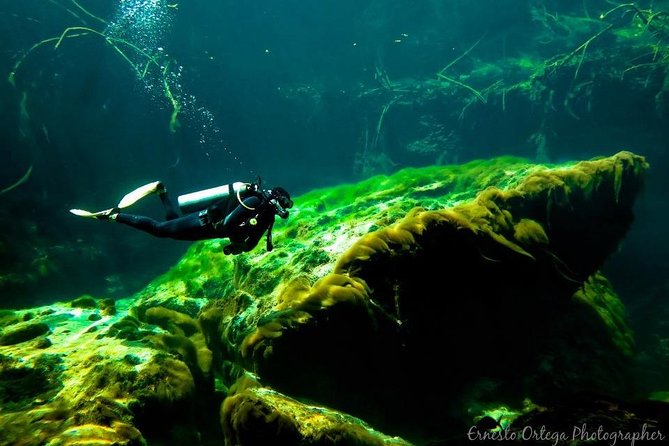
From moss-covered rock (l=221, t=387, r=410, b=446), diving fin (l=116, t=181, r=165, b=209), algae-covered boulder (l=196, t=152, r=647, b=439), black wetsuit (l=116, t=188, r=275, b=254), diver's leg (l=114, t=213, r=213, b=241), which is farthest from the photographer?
diving fin (l=116, t=181, r=165, b=209)

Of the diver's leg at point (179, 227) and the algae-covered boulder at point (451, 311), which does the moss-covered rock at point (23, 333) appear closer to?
the diver's leg at point (179, 227)

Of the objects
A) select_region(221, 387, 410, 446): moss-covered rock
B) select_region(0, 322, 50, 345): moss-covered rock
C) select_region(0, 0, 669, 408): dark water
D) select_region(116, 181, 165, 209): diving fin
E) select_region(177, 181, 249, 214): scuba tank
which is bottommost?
select_region(221, 387, 410, 446): moss-covered rock

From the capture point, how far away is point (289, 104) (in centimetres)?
2270

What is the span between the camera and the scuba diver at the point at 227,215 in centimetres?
427

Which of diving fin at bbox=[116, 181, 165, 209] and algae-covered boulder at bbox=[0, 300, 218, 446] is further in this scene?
diving fin at bbox=[116, 181, 165, 209]

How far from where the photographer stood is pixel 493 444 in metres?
2.67

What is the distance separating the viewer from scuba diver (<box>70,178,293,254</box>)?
427cm

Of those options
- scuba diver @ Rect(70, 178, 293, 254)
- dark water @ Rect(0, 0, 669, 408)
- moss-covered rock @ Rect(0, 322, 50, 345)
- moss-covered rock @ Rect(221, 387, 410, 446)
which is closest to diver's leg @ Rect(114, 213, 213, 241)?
scuba diver @ Rect(70, 178, 293, 254)

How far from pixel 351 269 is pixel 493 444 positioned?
2025 millimetres

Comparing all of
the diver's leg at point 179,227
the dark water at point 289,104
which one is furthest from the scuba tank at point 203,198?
the dark water at point 289,104

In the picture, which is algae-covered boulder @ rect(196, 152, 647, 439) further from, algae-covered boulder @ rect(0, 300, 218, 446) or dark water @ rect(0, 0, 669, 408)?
dark water @ rect(0, 0, 669, 408)

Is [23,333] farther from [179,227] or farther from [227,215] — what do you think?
[227,215]

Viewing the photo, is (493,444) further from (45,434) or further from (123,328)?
(123,328)

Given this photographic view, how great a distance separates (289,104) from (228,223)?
20054 mm
